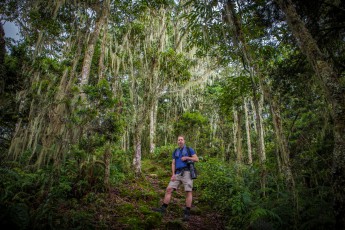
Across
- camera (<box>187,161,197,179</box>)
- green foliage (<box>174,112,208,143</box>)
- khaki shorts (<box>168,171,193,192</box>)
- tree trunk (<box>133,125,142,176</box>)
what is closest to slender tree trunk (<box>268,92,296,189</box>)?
camera (<box>187,161,197,179</box>)

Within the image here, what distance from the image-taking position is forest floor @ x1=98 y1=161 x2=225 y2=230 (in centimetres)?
377

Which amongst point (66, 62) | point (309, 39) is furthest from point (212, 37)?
point (66, 62)

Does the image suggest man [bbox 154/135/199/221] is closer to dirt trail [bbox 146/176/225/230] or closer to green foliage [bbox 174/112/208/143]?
dirt trail [bbox 146/176/225/230]

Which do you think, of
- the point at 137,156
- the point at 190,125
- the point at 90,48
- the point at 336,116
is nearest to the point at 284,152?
the point at 336,116

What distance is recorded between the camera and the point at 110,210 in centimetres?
418

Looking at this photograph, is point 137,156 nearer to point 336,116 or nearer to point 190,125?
point 190,125

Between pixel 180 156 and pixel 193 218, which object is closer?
pixel 193 218

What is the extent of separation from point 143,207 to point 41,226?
7.38ft

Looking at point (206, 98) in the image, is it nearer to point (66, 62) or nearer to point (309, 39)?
point (66, 62)

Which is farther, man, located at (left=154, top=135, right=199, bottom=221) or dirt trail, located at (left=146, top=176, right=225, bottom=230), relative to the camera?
man, located at (left=154, top=135, right=199, bottom=221)

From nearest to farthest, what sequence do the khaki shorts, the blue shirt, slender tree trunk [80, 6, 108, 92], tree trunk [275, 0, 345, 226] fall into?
tree trunk [275, 0, 345, 226] < the khaki shorts < the blue shirt < slender tree trunk [80, 6, 108, 92]

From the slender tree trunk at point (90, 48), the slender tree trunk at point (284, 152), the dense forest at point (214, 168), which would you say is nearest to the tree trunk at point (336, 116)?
the dense forest at point (214, 168)

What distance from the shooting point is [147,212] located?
14.4ft

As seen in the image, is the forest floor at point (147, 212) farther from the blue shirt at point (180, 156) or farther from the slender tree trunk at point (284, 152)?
the slender tree trunk at point (284, 152)
